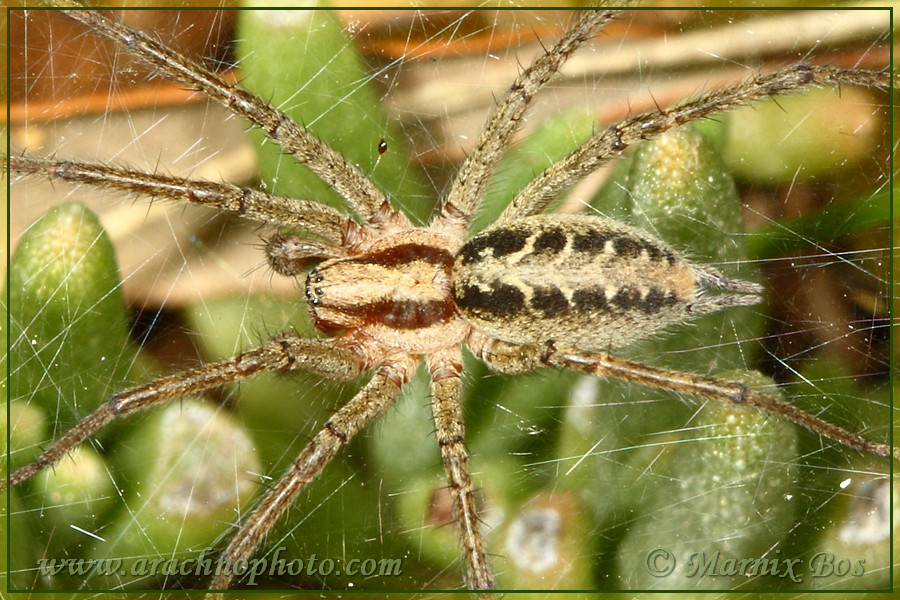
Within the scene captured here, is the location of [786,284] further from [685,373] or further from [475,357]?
[475,357]

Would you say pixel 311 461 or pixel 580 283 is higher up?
pixel 580 283

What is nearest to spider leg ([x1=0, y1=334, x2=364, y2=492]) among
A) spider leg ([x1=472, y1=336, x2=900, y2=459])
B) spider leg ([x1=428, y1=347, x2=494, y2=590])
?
spider leg ([x1=428, y1=347, x2=494, y2=590])

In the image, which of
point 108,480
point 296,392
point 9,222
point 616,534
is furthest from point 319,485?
point 9,222

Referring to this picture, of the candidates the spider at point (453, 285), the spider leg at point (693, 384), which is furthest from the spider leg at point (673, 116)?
the spider leg at point (693, 384)

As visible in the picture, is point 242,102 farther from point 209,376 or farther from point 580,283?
point 580,283

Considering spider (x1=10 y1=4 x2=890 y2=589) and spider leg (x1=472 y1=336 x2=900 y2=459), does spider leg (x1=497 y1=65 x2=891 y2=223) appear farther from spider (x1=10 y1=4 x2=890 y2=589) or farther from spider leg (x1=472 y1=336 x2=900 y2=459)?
spider leg (x1=472 y1=336 x2=900 y2=459)

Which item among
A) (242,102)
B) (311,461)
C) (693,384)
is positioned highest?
(242,102)

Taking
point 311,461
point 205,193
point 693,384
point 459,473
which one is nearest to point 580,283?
point 693,384
